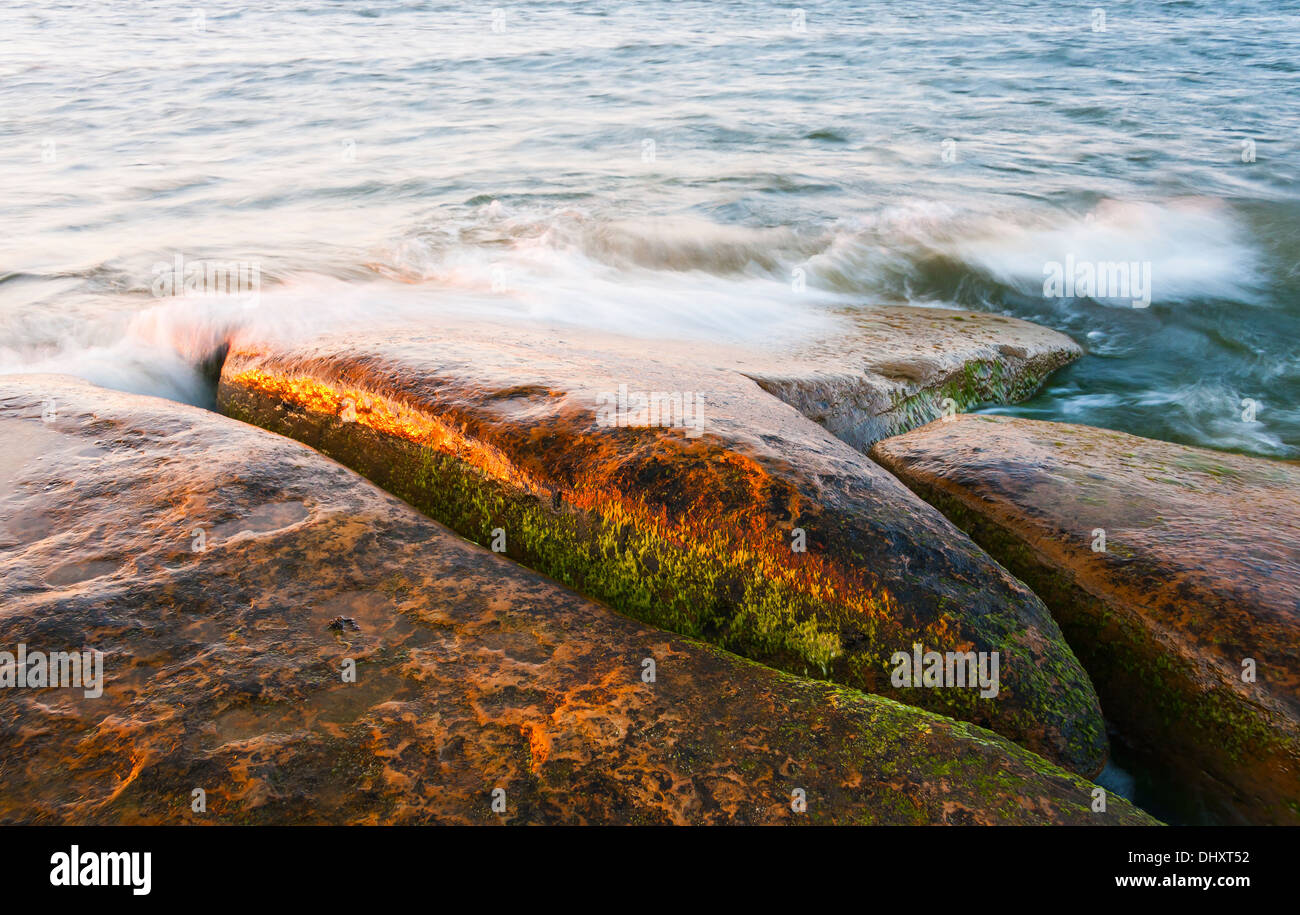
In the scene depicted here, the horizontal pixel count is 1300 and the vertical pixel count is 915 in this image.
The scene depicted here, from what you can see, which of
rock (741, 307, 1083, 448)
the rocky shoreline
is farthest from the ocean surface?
the rocky shoreline

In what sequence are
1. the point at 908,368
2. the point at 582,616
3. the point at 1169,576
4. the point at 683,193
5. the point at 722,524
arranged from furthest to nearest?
the point at 683,193 → the point at 908,368 → the point at 1169,576 → the point at 722,524 → the point at 582,616

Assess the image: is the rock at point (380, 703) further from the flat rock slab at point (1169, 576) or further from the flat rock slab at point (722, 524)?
the flat rock slab at point (1169, 576)

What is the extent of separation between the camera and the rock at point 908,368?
4910 millimetres

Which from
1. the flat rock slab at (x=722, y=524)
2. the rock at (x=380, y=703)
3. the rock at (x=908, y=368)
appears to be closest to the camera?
the rock at (x=380, y=703)

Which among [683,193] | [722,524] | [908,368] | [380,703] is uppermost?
[683,193]

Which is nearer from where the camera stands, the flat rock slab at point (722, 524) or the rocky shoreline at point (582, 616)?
the rocky shoreline at point (582, 616)

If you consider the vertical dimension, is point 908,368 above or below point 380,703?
above

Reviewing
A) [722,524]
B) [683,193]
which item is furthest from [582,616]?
[683,193]

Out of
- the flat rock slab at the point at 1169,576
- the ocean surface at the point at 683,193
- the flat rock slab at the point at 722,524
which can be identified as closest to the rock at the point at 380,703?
the flat rock slab at the point at 722,524

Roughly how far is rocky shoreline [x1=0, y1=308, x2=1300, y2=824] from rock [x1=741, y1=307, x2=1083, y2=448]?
642 mm

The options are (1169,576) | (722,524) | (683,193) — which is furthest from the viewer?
(683,193)

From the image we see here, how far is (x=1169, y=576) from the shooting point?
10.8ft

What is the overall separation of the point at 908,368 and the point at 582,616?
3.35 meters

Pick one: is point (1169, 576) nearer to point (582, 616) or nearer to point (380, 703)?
point (582, 616)
